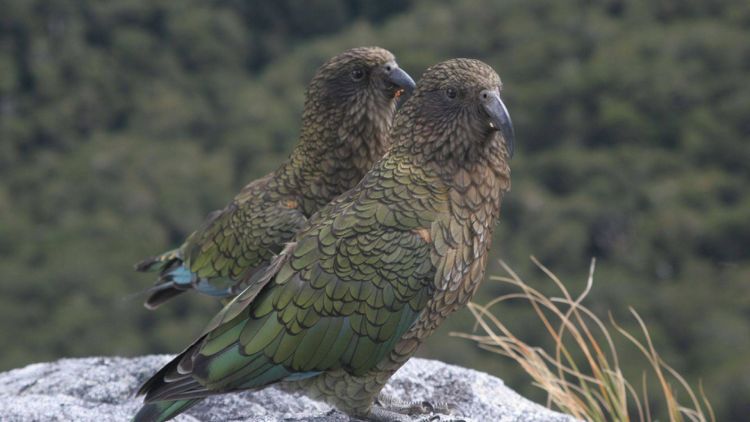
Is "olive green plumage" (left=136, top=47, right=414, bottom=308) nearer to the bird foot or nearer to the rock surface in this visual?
the rock surface

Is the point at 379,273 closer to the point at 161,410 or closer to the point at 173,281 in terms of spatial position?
the point at 161,410

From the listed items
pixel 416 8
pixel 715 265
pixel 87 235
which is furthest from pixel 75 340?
pixel 416 8

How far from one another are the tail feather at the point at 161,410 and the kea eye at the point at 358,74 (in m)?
1.85

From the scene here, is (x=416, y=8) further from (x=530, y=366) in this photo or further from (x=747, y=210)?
(x=530, y=366)

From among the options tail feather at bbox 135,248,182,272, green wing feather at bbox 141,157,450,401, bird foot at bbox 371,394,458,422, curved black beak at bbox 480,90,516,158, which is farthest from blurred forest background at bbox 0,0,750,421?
curved black beak at bbox 480,90,516,158

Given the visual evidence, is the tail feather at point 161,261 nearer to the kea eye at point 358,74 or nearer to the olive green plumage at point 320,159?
the olive green plumage at point 320,159

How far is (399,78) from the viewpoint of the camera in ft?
17.2

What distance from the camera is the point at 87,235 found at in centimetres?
3114

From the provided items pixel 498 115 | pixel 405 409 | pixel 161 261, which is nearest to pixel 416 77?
pixel 161 261

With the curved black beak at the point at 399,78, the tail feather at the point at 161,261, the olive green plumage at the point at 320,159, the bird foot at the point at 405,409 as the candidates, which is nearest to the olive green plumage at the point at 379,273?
the bird foot at the point at 405,409

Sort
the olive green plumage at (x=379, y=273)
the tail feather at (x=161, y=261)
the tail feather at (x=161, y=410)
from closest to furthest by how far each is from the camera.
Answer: the olive green plumage at (x=379, y=273)
the tail feather at (x=161, y=410)
the tail feather at (x=161, y=261)

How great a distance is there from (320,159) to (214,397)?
1.40 meters

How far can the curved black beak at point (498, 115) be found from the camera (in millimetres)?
4426

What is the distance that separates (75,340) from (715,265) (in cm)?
1663
